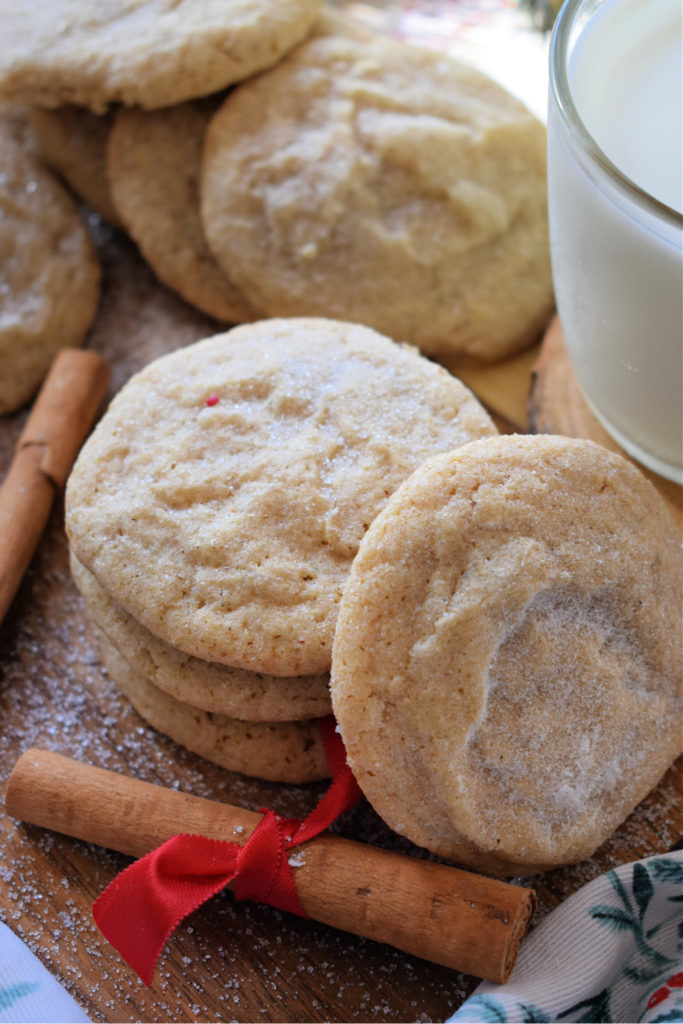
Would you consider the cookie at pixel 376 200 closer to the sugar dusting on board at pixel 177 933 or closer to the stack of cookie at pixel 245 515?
the stack of cookie at pixel 245 515

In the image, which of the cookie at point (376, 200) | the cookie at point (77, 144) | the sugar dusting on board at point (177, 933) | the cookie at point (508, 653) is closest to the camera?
the cookie at point (508, 653)

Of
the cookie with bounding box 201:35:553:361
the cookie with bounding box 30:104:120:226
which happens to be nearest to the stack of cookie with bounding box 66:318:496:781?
the cookie with bounding box 201:35:553:361

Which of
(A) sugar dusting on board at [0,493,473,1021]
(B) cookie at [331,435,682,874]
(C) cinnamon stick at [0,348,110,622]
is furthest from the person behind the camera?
(C) cinnamon stick at [0,348,110,622]

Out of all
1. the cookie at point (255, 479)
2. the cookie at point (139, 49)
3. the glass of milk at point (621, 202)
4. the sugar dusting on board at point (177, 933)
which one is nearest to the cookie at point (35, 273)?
the cookie at point (139, 49)

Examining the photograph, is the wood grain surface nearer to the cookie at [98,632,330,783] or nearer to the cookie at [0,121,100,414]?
the cookie at [98,632,330,783]

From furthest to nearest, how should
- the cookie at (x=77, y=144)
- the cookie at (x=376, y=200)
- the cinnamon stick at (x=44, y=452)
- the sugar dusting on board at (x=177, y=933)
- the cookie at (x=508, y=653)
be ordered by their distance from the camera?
the cookie at (x=77, y=144), the cookie at (x=376, y=200), the cinnamon stick at (x=44, y=452), the sugar dusting on board at (x=177, y=933), the cookie at (x=508, y=653)

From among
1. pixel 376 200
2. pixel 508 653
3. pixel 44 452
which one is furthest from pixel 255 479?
pixel 376 200

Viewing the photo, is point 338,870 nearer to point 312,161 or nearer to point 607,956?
point 607,956
